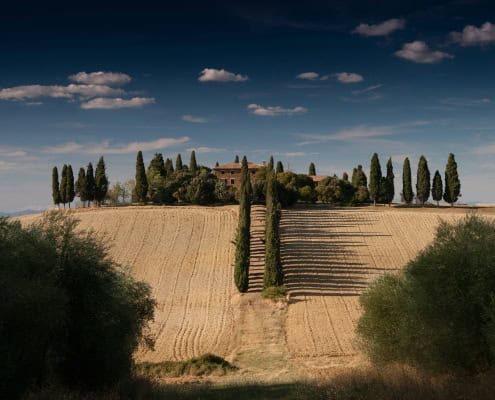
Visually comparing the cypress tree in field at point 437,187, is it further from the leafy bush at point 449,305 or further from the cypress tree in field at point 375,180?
the leafy bush at point 449,305

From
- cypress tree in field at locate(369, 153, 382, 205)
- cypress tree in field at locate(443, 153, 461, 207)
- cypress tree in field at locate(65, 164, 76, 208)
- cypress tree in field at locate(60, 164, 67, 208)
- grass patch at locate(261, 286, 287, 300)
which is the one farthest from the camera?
cypress tree in field at locate(369, 153, 382, 205)

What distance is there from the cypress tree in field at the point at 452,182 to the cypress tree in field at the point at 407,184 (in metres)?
6.52

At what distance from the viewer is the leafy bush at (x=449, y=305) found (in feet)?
56.7

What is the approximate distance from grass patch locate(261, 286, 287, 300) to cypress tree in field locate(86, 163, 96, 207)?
2169 inches

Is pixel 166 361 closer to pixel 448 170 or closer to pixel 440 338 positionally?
pixel 440 338

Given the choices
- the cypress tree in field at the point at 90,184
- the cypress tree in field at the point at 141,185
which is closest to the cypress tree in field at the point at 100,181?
the cypress tree in field at the point at 90,184

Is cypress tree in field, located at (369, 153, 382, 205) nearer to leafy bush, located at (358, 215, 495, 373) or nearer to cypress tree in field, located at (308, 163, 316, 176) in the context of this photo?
cypress tree in field, located at (308, 163, 316, 176)

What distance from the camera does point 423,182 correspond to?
9069 centimetres

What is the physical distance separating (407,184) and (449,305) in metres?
78.3

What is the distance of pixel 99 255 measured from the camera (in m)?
19.5

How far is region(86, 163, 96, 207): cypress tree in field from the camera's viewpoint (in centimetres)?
8694

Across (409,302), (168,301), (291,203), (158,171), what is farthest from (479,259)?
(158,171)

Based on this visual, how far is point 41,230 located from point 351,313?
80.4 ft

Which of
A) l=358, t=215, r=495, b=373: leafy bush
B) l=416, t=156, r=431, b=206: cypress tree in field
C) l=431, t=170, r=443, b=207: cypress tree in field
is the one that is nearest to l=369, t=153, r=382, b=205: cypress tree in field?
l=416, t=156, r=431, b=206: cypress tree in field
